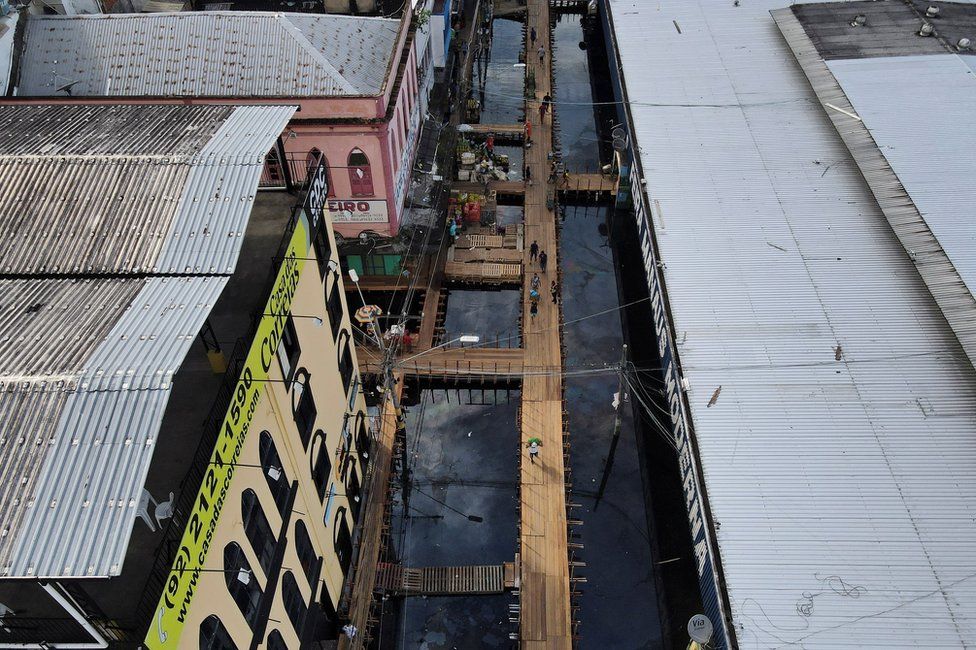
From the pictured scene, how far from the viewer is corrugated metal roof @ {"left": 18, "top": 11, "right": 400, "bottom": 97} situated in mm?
41250

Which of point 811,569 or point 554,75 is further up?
point 554,75

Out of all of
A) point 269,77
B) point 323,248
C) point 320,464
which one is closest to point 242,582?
point 320,464

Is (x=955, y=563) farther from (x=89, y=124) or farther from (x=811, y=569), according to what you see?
(x=89, y=124)

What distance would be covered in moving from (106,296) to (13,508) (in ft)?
20.4

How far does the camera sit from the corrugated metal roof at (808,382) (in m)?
27.8

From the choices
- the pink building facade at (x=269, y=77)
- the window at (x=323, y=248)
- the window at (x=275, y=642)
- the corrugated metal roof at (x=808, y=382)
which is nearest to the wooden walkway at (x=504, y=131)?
the corrugated metal roof at (x=808, y=382)

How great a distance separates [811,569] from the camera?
28453 mm

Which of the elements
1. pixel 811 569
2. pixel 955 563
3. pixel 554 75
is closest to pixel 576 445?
pixel 811 569

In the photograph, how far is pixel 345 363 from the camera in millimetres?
32125

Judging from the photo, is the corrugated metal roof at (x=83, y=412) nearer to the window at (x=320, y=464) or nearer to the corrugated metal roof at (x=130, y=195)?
the corrugated metal roof at (x=130, y=195)

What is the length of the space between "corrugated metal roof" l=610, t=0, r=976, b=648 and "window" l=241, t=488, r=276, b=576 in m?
17.5

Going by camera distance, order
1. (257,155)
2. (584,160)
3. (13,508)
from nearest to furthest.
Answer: (13,508) < (257,155) < (584,160)

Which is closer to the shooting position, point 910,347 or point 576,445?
point 910,347

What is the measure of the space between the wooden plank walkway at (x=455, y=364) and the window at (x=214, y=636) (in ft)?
80.5
